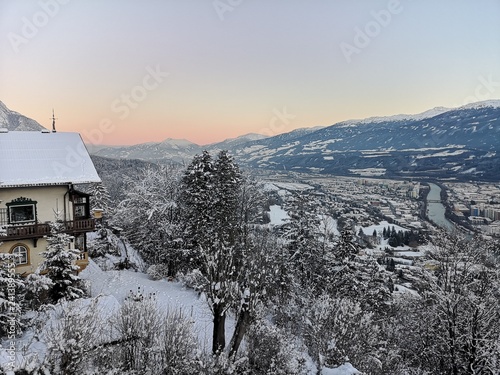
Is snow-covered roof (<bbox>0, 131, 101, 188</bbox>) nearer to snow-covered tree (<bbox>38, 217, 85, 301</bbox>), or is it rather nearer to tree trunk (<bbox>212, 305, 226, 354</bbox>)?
snow-covered tree (<bbox>38, 217, 85, 301</bbox>)

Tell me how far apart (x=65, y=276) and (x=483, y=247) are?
19.6 meters

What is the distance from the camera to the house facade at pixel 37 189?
16.8m

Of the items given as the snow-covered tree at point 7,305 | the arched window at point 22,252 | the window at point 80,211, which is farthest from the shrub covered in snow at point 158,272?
the snow-covered tree at point 7,305

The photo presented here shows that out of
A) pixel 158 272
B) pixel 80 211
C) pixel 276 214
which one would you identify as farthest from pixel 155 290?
pixel 276 214

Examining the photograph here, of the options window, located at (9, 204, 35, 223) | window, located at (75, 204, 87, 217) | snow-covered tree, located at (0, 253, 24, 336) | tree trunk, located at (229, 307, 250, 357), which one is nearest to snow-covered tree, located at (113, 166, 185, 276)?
window, located at (75, 204, 87, 217)

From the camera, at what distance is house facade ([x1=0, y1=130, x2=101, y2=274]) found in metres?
16.8

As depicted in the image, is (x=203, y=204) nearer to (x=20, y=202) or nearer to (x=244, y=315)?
(x=20, y=202)

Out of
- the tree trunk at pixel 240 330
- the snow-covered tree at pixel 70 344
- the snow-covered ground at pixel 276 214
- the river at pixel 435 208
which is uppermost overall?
the snow-covered tree at pixel 70 344

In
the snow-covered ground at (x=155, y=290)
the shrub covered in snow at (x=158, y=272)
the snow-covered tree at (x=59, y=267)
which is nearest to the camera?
the snow-covered tree at (x=59, y=267)

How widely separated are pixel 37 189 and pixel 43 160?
1.63m

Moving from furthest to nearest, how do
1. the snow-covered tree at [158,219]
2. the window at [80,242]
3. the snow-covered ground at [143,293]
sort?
the snow-covered tree at [158,219] → the window at [80,242] → the snow-covered ground at [143,293]

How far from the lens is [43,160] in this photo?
706 inches

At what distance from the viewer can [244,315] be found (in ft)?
40.9

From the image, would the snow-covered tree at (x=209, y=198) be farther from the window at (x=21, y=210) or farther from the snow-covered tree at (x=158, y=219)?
the window at (x=21, y=210)
